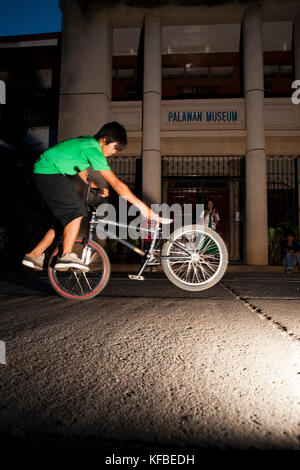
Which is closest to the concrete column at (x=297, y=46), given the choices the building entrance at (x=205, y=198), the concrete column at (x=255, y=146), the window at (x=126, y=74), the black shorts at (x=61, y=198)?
the concrete column at (x=255, y=146)

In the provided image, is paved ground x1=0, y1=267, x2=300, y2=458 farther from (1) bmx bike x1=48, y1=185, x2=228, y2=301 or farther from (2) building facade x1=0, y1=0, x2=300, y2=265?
(2) building facade x1=0, y1=0, x2=300, y2=265

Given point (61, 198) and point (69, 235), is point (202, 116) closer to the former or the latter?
point (61, 198)

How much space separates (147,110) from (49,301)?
889 cm

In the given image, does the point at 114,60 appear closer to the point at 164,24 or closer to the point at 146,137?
the point at 164,24

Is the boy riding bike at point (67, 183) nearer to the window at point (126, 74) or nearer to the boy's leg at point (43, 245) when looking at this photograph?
the boy's leg at point (43, 245)

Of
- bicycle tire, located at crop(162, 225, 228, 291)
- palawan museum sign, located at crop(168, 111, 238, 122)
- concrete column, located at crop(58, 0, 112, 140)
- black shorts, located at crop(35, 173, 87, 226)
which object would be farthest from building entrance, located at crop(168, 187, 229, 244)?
black shorts, located at crop(35, 173, 87, 226)

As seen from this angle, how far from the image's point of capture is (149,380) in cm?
122

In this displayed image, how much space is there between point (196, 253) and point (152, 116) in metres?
8.19

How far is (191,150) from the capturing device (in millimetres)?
10461

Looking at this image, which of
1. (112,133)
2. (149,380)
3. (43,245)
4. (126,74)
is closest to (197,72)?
(126,74)

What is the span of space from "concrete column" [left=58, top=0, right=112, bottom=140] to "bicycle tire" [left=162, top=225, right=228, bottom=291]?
8.04 meters

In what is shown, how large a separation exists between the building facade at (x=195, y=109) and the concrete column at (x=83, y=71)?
1.4 inches

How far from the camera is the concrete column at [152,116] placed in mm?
9797

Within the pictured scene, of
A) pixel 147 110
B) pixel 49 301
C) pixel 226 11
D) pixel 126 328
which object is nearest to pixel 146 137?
pixel 147 110
